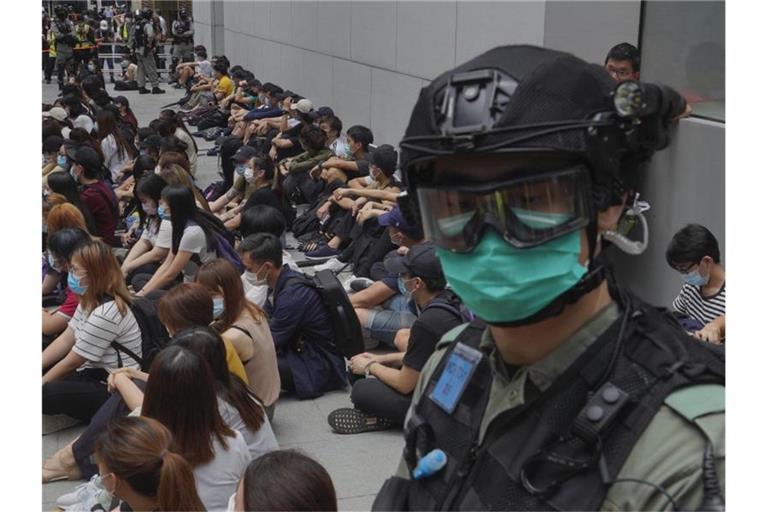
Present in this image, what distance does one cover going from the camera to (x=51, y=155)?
10773mm

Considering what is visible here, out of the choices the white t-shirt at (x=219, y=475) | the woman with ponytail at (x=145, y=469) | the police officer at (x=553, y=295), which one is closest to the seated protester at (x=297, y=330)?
the white t-shirt at (x=219, y=475)

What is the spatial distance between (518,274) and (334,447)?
4.02 meters

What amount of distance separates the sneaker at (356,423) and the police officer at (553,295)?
3.89 m

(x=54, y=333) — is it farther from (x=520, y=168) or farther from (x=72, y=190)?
(x=520, y=168)

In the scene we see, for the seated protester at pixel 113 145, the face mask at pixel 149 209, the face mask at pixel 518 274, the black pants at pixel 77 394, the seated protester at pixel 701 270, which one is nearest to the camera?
the face mask at pixel 518 274

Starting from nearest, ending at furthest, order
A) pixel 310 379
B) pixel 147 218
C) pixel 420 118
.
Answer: pixel 420 118 → pixel 310 379 → pixel 147 218

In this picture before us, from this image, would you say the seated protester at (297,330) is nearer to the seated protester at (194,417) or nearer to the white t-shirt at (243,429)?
the white t-shirt at (243,429)

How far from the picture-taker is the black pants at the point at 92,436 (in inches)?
190

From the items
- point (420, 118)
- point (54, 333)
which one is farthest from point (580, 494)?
point (54, 333)

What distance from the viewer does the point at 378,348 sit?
689 cm

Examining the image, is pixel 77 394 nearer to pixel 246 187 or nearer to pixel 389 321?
pixel 389 321

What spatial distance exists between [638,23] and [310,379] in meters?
3.61

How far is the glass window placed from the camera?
613 centimetres

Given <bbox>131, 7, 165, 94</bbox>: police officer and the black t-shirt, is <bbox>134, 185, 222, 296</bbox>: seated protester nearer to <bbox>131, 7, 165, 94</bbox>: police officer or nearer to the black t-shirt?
the black t-shirt
